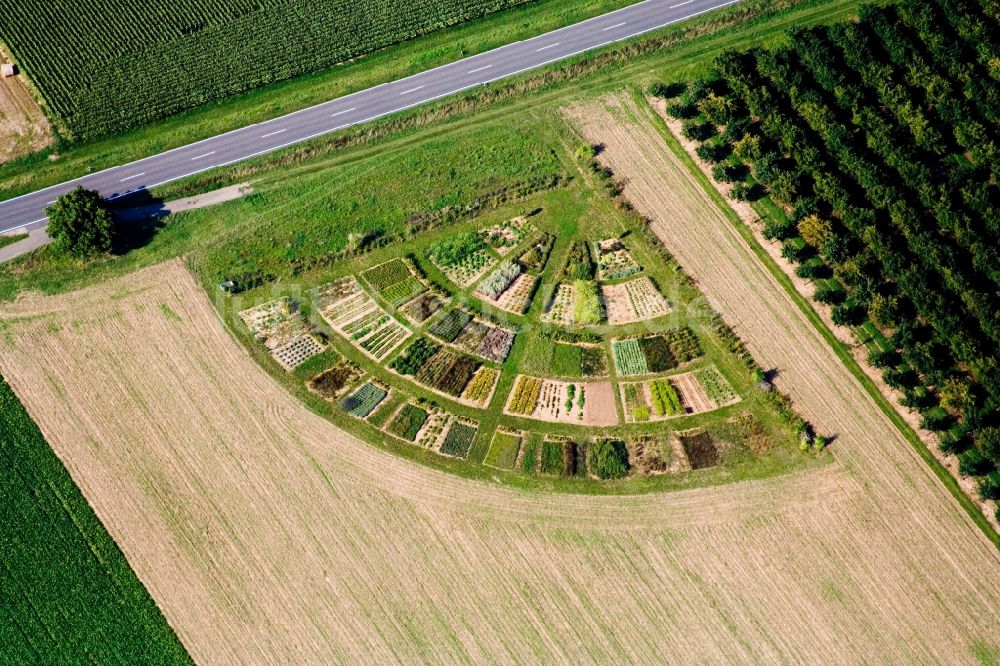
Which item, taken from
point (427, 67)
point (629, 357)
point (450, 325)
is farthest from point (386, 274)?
point (427, 67)

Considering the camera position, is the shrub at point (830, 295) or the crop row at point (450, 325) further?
the crop row at point (450, 325)

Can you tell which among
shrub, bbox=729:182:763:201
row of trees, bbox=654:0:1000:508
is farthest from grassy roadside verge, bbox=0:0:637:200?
shrub, bbox=729:182:763:201

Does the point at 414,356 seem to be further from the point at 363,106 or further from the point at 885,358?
the point at 885,358

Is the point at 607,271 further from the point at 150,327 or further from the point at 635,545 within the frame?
the point at 150,327

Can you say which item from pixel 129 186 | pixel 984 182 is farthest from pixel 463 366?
pixel 984 182

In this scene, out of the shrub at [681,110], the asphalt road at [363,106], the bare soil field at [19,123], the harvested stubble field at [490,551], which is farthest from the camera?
the bare soil field at [19,123]

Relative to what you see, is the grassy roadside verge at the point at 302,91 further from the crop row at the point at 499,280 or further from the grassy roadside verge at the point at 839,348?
the crop row at the point at 499,280

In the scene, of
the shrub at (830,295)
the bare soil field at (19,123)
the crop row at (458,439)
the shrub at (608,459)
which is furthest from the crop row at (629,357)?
the bare soil field at (19,123)
